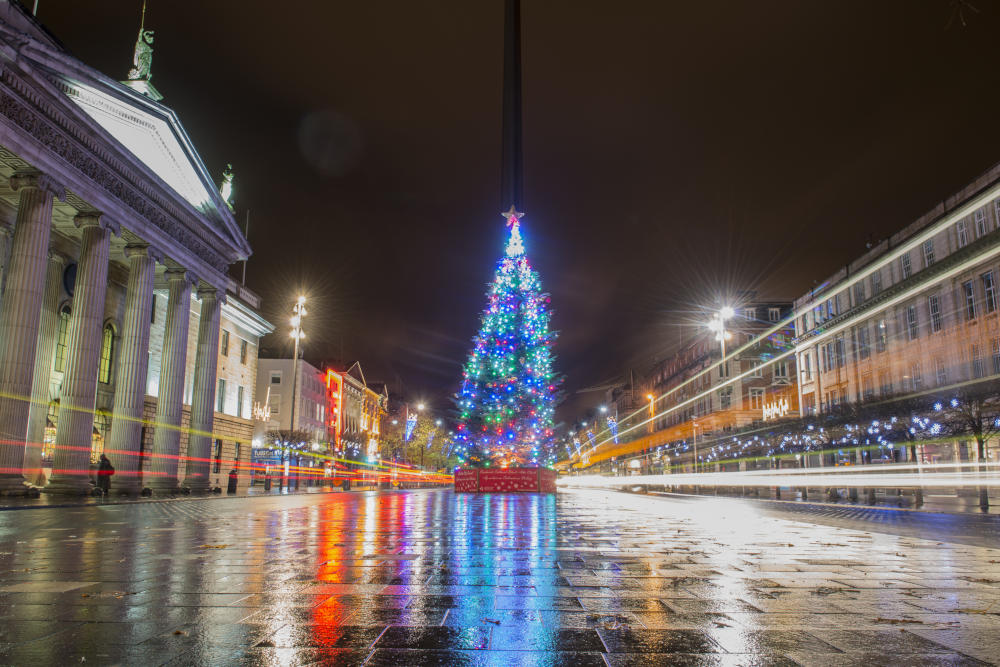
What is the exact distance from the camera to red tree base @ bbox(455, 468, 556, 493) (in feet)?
111

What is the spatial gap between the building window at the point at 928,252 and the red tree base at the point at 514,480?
29.1 metres

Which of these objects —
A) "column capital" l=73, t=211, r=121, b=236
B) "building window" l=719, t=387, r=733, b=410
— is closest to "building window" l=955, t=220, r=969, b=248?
"building window" l=719, t=387, r=733, b=410

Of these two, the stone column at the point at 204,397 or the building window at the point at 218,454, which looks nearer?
the stone column at the point at 204,397

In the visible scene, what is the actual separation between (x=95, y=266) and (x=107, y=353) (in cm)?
1037

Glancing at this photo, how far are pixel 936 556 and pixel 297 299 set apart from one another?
36.3m

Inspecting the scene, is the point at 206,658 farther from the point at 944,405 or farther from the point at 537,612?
the point at 944,405

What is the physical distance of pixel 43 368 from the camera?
30594 millimetres

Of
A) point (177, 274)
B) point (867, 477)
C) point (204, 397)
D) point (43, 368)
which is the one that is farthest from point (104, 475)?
point (867, 477)

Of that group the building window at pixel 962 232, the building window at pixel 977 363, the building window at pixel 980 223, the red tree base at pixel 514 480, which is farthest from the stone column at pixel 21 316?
the building window at pixel 962 232

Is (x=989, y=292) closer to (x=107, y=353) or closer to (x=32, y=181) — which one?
(x=32, y=181)

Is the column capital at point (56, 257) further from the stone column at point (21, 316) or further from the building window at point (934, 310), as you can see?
the building window at point (934, 310)

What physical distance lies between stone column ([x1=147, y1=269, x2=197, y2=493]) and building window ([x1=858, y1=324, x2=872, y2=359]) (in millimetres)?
47353

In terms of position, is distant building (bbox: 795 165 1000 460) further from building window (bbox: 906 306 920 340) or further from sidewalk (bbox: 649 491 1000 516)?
sidewalk (bbox: 649 491 1000 516)

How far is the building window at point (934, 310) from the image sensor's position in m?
43.2
